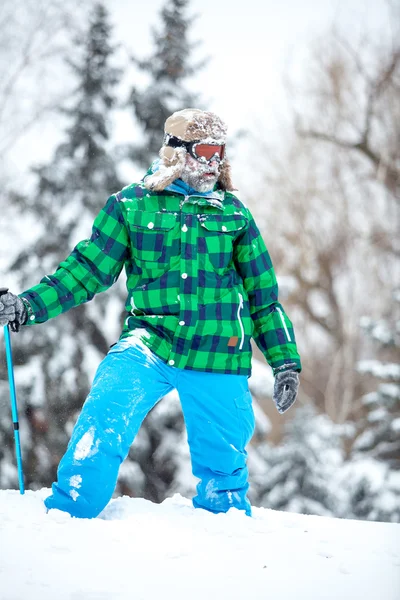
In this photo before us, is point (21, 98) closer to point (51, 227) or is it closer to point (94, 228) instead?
point (51, 227)

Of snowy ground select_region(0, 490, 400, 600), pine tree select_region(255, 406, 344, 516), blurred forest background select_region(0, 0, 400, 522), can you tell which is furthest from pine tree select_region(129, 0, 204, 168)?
snowy ground select_region(0, 490, 400, 600)

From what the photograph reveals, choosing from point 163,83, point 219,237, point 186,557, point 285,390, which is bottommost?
point 186,557

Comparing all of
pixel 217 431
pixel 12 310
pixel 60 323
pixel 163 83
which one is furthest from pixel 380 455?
pixel 12 310

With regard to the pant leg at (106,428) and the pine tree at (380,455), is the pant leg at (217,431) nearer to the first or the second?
the pant leg at (106,428)

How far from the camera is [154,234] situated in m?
3.05

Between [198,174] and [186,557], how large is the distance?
69.4 inches

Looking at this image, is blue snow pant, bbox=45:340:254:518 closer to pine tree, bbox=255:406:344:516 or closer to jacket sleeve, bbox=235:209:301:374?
jacket sleeve, bbox=235:209:301:374

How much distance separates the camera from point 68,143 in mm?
9047

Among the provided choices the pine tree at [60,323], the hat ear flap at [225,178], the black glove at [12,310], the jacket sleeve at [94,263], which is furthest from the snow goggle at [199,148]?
the pine tree at [60,323]

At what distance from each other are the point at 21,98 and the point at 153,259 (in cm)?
1026

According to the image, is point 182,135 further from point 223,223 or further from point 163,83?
point 163,83

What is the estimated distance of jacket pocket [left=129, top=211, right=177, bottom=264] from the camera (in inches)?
120

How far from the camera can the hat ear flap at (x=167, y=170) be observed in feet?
10.1

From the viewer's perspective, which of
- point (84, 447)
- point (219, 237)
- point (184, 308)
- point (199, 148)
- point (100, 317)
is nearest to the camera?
point (84, 447)
